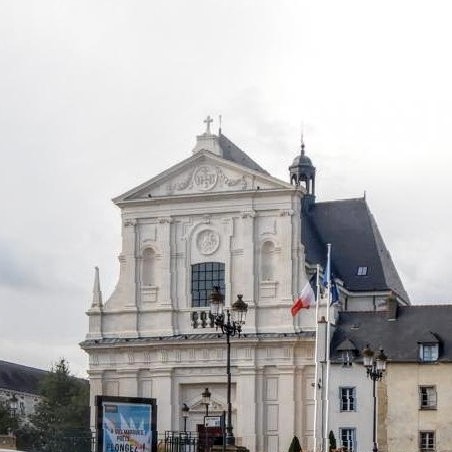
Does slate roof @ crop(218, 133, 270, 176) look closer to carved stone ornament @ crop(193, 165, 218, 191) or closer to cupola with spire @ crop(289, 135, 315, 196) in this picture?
carved stone ornament @ crop(193, 165, 218, 191)

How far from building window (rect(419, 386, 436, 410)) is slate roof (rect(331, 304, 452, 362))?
54.9 inches

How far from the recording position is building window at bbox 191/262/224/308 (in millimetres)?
73062

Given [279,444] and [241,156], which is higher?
[241,156]

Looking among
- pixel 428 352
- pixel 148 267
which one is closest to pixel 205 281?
pixel 148 267

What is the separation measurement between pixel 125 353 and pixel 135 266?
177 inches

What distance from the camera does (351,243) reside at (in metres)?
81.9

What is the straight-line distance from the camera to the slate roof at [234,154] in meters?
75.9

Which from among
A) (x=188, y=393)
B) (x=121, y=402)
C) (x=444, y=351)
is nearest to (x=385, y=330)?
(x=444, y=351)

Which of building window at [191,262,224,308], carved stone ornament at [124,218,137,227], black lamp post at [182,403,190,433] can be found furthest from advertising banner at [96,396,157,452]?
carved stone ornament at [124,218,137,227]

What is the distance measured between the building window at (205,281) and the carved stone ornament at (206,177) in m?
3.89

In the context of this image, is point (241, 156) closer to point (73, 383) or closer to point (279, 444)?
point (279, 444)

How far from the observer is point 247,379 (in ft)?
232

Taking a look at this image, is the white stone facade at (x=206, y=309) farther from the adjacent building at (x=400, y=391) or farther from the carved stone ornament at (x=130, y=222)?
the adjacent building at (x=400, y=391)

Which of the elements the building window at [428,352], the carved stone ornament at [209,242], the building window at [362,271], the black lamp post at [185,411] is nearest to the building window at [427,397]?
the building window at [428,352]
